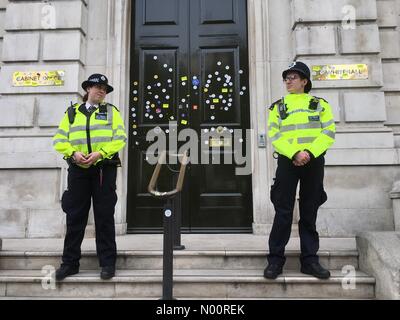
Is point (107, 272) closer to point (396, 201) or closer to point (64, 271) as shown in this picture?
point (64, 271)

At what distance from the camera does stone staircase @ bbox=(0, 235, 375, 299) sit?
12.0 feet

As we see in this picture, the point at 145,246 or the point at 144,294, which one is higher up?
the point at 145,246

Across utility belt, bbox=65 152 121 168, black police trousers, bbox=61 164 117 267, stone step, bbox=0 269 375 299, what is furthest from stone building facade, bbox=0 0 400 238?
utility belt, bbox=65 152 121 168

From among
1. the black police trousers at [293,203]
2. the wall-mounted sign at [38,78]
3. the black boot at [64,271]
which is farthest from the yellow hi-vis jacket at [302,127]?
the wall-mounted sign at [38,78]

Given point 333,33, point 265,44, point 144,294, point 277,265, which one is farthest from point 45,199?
point 333,33

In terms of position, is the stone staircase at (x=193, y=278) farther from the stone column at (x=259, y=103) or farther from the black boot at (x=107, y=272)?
the stone column at (x=259, y=103)

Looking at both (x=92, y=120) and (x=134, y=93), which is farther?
(x=134, y=93)

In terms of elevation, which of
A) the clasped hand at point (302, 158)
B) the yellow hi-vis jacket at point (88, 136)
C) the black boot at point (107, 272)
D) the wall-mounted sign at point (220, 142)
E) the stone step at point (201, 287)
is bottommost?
the stone step at point (201, 287)

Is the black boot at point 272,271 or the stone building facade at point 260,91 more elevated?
the stone building facade at point 260,91

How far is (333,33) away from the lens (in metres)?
5.77

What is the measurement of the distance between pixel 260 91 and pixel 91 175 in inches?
130

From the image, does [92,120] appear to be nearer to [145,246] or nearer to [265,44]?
[145,246]

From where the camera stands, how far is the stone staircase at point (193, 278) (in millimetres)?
3670

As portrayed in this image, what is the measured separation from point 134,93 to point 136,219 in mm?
2178
